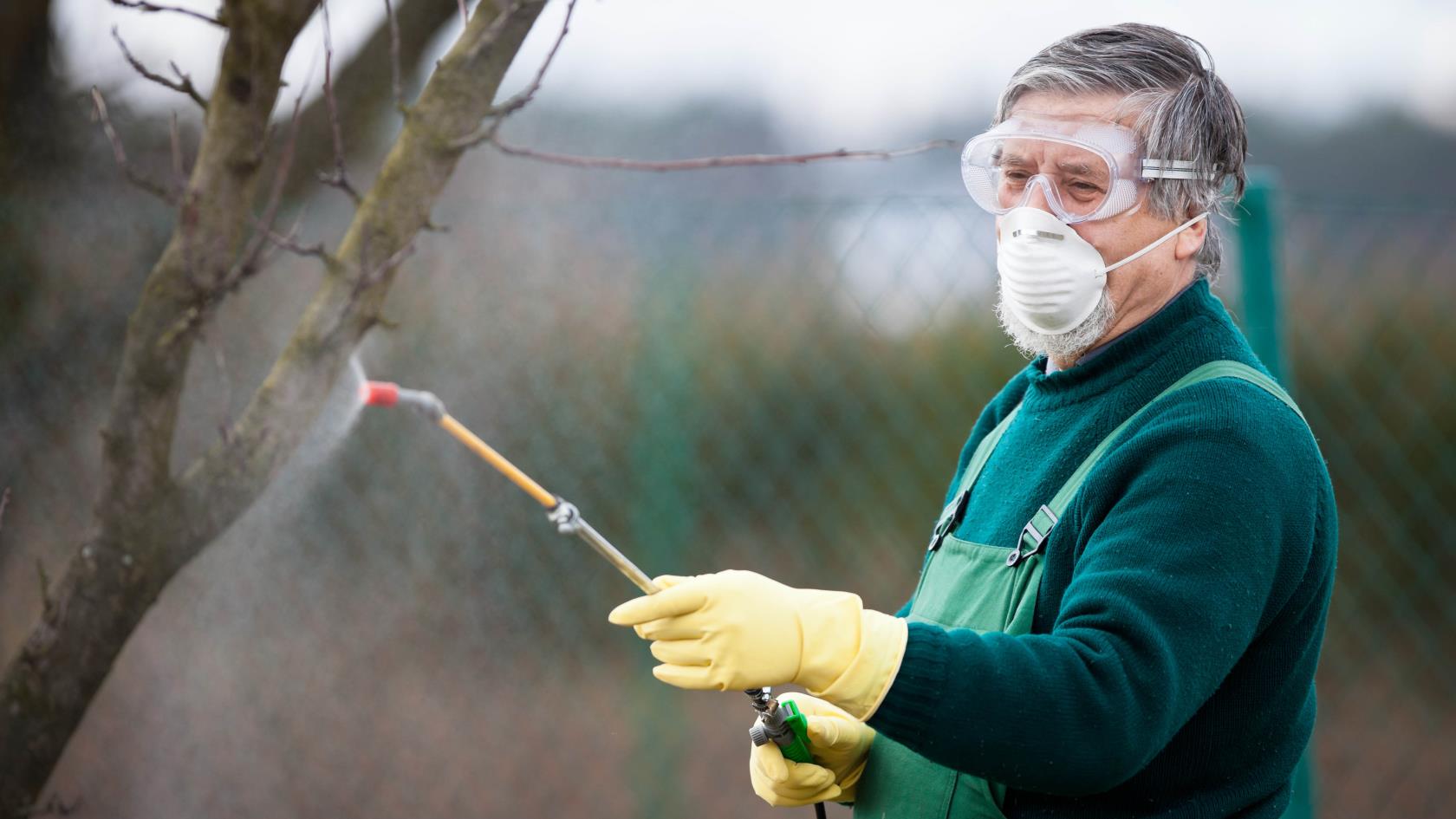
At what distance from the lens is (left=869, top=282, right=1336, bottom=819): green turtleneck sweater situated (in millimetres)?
1105

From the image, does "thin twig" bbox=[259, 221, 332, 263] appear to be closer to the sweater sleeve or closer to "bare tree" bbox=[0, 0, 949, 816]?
"bare tree" bbox=[0, 0, 949, 816]

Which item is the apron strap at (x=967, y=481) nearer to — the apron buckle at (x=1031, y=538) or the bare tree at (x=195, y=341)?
the apron buckle at (x=1031, y=538)

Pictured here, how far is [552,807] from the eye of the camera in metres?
3.25

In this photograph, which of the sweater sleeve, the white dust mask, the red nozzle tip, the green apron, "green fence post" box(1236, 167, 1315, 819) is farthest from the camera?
"green fence post" box(1236, 167, 1315, 819)

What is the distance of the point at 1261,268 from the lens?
255 centimetres

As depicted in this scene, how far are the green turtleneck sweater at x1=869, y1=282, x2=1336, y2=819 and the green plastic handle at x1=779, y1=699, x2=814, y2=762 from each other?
0.32 meters

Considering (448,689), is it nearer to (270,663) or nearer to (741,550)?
(270,663)

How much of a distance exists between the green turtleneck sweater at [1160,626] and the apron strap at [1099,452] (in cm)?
2

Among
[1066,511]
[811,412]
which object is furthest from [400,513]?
[1066,511]


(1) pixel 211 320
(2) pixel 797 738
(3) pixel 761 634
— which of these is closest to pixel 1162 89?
(3) pixel 761 634

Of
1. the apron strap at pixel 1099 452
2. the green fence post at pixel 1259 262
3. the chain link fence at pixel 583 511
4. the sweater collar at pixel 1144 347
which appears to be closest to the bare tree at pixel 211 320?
the sweater collar at pixel 1144 347

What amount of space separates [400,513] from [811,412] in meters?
1.11

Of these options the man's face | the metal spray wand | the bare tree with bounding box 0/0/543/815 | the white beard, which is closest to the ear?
the man's face

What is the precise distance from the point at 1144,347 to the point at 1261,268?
1.33m
